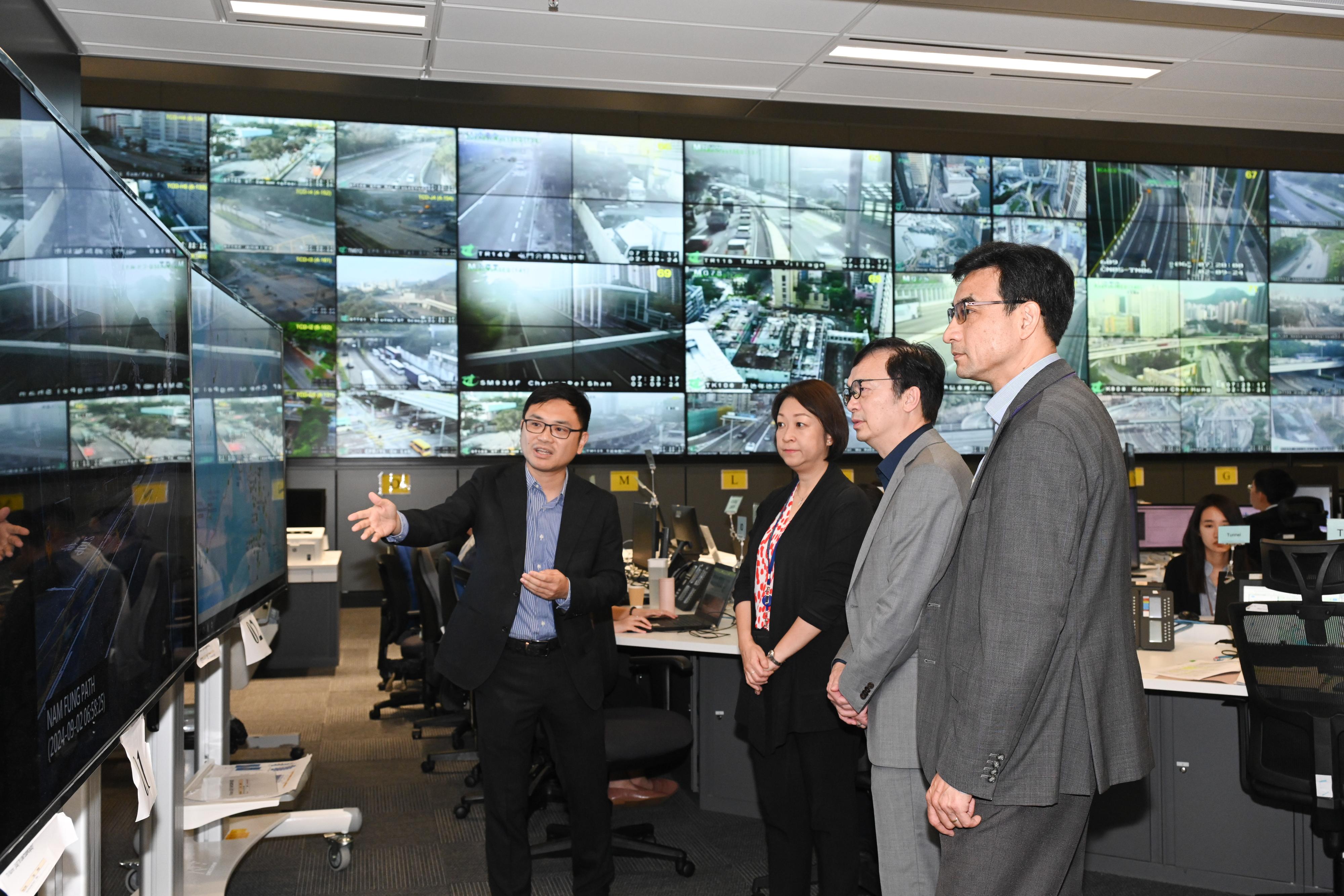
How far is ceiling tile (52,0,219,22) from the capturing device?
4086 millimetres

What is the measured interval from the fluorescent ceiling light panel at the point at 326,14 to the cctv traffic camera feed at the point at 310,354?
3149mm

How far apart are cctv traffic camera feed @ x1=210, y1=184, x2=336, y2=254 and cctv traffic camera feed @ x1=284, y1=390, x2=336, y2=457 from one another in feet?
3.32

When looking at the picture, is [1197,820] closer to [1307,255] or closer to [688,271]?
[688,271]

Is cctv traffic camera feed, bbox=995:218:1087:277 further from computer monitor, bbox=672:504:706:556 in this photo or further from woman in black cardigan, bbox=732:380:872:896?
woman in black cardigan, bbox=732:380:872:896

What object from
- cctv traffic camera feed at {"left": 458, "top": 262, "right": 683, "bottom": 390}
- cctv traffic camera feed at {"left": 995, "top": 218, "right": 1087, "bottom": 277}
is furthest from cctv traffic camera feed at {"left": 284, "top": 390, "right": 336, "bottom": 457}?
cctv traffic camera feed at {"left": 995, "top": 218, "right": 1087, "bottom": 277}

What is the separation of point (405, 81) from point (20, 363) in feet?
20.1

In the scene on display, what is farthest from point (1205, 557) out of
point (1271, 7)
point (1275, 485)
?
point (1271, 7)

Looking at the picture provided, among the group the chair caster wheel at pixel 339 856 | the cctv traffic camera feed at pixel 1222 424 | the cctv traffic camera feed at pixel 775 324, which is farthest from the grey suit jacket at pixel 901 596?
the cctv traffic camera feed at pixel 1222 424

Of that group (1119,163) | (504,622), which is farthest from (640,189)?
(504,622)

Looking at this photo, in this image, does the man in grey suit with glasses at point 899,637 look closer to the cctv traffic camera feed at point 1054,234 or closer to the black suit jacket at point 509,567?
the black suit jacket at point 509,567

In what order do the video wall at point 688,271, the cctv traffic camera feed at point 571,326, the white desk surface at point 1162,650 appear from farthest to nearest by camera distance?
the cctv traffic camera feed at point 571,326 < the video wall at point 688,271 < the white desk surface at point 1162,650

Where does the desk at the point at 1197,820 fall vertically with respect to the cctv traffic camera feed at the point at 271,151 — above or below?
below

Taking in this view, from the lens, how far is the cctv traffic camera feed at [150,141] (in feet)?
22.6

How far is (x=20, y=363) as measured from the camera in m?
1.21
